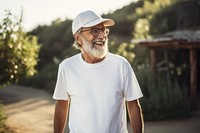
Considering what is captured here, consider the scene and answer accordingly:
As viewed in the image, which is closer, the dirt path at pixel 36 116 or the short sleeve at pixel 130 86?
the short sleeve at pixel 130 86

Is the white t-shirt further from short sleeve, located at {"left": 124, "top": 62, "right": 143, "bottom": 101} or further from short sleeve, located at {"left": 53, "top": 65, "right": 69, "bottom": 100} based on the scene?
short sleeve, located at {"left": 53, "top": 65, "right": 69, "bottom": 100}

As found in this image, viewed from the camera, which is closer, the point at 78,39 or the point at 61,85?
the point at 61,85

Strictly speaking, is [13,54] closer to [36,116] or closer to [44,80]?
[36,116]

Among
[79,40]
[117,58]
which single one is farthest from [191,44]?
[117,58]

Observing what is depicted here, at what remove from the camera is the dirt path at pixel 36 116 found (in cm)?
1068

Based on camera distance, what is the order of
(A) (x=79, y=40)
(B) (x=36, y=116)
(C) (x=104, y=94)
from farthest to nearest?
(B) (x=36, y=116) < (A) (x=79, y=40) < (C) (x=104, y=94)

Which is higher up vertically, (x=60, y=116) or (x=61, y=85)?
(x=61, y=85)

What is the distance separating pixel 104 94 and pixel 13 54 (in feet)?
25.8

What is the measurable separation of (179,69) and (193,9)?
3.50 metres

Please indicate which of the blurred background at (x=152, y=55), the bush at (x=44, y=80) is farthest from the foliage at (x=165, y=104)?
the bush at (x=44, y=80)

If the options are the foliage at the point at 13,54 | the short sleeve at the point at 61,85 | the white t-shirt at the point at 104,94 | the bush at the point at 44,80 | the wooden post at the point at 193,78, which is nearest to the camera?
the white t-shirt at the point at 104,94

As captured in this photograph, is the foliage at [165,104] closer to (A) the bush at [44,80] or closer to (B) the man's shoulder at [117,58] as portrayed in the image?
(B) the man's shoulder at [117,58]

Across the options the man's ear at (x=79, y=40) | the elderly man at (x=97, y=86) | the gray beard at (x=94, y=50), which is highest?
the man's ear at (x=79, y=40)

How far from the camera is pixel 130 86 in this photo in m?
3.08
